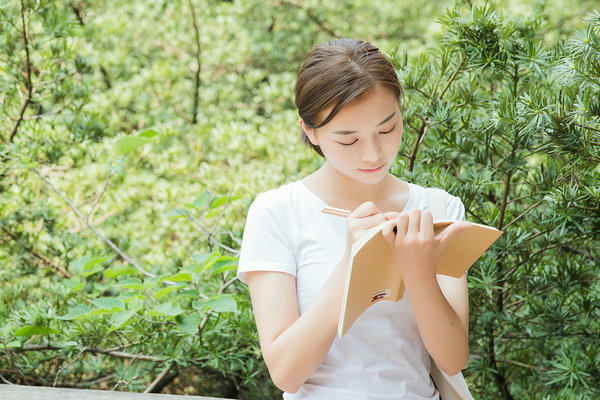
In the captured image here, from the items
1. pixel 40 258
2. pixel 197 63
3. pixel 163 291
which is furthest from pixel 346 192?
pixel 197 63

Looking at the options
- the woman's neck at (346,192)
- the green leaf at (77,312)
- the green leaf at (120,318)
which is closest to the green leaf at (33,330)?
the green leaf at (77,312)

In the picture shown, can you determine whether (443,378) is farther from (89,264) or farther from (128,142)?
(128,142)

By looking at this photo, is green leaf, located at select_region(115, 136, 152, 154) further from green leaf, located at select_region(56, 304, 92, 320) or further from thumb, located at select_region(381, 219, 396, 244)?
thumb, located at select_region(381, 219, 396, 244)

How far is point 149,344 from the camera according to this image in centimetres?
206

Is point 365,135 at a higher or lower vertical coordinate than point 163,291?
higher

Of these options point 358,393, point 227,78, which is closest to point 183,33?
point 227,78

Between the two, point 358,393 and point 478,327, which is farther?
point 478,327

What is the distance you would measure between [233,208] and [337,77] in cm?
152

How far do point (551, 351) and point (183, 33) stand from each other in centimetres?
341

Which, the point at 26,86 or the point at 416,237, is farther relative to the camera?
the point at 26,86

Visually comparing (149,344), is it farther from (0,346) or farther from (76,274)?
(76,274)

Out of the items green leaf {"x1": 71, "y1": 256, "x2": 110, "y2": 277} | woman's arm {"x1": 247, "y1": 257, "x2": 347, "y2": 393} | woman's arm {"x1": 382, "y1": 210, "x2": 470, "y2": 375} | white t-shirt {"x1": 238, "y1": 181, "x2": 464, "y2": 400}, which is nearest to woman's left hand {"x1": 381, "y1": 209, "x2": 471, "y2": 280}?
woman's arm {"x1": 382, "y1": 210, "x2": 470, "y2": 375}

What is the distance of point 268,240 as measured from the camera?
1539 mm

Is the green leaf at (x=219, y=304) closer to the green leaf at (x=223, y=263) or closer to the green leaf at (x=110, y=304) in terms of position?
the green leaf at (x=223, y=263)
